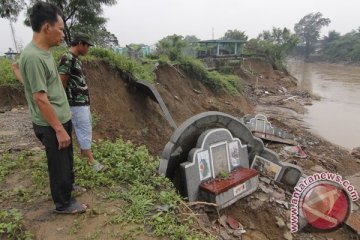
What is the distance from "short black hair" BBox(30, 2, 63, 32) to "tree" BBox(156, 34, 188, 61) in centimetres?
1610

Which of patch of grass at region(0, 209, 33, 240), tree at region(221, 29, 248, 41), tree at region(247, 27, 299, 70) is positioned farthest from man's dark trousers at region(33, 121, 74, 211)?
tree at region(221, 29, 248, 41)

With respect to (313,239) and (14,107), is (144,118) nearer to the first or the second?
(14,107)

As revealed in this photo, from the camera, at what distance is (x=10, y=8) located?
16.3 m

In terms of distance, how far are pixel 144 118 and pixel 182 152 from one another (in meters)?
4.02

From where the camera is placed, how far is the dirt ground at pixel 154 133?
3.70 meters

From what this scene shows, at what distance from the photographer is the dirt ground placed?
3.70 meters

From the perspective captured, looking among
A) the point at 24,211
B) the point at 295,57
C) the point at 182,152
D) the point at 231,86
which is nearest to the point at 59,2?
the point at 231,86

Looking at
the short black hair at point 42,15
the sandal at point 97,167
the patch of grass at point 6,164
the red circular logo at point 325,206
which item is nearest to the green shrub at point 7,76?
the patch of grass at point 6,164

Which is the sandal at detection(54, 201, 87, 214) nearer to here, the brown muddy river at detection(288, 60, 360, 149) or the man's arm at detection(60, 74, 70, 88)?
the man's arm at detection(60, 74, 70, 88)

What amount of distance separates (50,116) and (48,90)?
0.90ft

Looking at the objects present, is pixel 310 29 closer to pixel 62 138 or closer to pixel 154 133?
pixel 154 133

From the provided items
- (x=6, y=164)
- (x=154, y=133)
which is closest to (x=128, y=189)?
(x=6, y=164)

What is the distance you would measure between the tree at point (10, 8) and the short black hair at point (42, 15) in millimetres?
16088

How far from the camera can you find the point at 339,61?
66.4m
